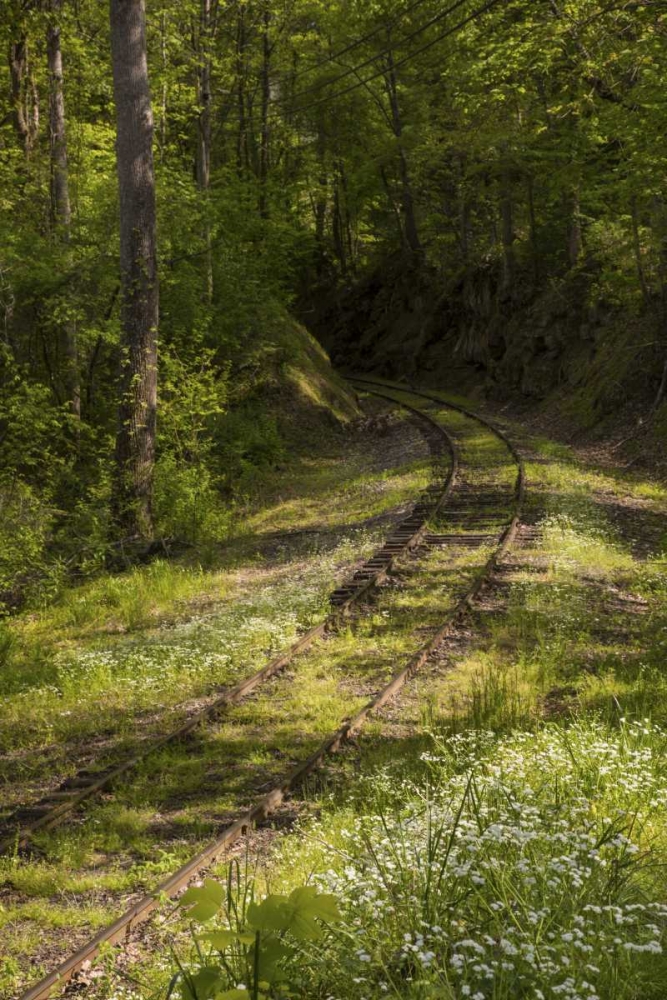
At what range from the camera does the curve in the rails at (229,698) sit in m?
6.57

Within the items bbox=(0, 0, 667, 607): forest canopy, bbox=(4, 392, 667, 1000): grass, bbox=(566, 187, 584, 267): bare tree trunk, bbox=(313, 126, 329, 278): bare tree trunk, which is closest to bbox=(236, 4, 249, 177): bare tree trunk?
bbox=(0, 0, 667, 607): forest canopy

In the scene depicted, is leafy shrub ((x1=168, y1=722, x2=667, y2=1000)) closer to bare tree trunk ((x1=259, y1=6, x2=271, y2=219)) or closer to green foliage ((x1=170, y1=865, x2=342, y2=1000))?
green foliage ((x1=170, y1=865, x2=342, y2=1000))

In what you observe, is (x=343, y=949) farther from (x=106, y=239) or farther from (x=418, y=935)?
(x=106, y=239)

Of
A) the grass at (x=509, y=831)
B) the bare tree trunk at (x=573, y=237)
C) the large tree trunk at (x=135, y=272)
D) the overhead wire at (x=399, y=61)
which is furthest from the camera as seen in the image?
the bare tree trunk at (x=573, y=237)

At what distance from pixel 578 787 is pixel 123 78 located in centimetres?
1327

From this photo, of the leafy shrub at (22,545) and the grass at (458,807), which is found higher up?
the leafy shrub at (22,545)

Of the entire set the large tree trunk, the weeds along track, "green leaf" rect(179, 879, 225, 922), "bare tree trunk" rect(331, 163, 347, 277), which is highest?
"bare tree trunk" rect(331, 163, 347, 277)

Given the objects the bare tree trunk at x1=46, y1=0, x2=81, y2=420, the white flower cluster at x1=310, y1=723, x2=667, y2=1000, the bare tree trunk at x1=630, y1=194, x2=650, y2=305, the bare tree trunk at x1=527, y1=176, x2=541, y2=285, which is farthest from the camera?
the bare tree trunk at x1=527, y1=176, x2=541, y2=285

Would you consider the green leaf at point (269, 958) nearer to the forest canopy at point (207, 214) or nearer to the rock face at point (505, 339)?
the forest canopy at point (207, 214)

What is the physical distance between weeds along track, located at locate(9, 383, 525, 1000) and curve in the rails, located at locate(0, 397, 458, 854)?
0.06ft

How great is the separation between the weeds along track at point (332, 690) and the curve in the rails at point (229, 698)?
20 mm

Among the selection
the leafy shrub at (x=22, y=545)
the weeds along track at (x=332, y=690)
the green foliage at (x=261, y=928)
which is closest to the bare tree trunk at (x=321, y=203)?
the weeds along track at (x=332, y=690)

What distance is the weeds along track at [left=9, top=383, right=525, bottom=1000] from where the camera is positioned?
5.43 metres

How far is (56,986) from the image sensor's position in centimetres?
448
